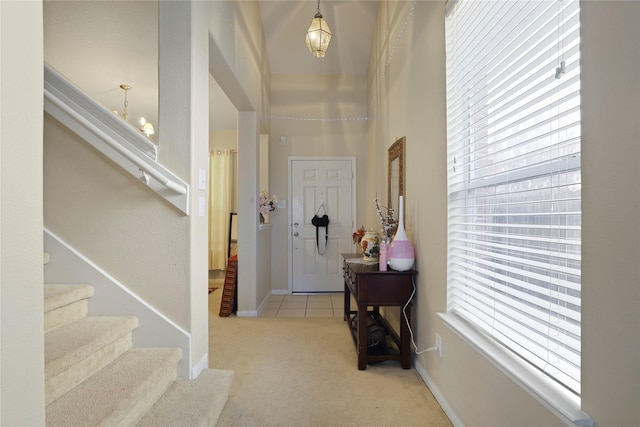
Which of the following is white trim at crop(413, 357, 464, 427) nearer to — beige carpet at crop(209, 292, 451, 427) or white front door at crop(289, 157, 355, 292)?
beige carpet at crop(209, 292, 451, 427)

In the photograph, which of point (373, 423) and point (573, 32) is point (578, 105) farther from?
point (373, 423)

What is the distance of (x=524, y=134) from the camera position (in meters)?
1.32

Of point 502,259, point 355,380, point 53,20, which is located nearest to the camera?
point 502,259

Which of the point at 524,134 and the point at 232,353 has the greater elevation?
the point at 524,134

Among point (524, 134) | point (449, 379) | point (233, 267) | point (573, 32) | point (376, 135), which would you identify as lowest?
point (449, 379)

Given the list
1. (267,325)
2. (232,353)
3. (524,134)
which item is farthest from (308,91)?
(524,134)

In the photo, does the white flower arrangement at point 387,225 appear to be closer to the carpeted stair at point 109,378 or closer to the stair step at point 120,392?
the carpeted stair at point 109,378

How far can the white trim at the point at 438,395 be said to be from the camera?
1836 millimetres

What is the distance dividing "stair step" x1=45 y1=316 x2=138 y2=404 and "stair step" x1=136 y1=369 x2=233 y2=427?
0.34 metres

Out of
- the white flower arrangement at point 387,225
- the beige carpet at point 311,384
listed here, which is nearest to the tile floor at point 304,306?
the beige carpet at point 311,384

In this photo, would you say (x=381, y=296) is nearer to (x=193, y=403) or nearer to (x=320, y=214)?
(x=193, y=403)

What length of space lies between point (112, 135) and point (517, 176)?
80.3 inches

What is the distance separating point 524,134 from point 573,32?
0.36m

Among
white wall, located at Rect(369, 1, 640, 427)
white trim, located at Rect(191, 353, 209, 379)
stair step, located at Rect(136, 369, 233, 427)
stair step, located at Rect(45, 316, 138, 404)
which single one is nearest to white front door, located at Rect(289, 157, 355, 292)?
white trim, located at Rect(191, 353, 209, 379)
